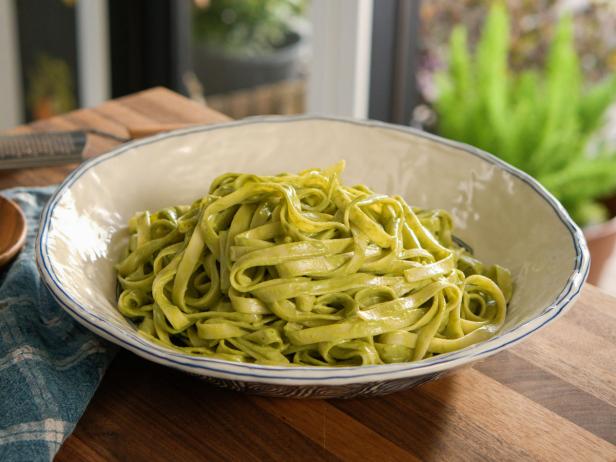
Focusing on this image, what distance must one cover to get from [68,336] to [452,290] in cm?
49

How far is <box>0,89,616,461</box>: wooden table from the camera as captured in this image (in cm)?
99

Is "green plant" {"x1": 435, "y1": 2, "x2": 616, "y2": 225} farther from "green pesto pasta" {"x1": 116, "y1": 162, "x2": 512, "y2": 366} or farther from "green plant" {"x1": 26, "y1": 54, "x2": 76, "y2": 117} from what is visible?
"green plant" {"x1": 26, "y1": 54, "x2": 76, "y2": 117}

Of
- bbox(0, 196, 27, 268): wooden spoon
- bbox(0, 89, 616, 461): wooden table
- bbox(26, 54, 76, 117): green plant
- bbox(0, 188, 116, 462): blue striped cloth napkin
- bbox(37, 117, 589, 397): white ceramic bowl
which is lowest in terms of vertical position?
bbox(26, 54, 76, 117): green plant

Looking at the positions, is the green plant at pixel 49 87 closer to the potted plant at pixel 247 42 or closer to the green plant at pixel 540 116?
the potted plant at pixel 247 42

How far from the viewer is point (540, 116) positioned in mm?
2395

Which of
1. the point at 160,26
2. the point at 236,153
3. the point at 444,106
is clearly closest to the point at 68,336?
the point at 236,153

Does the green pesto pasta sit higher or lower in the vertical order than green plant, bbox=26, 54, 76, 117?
higher

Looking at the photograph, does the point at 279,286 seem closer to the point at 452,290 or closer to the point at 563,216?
the point at 452,290

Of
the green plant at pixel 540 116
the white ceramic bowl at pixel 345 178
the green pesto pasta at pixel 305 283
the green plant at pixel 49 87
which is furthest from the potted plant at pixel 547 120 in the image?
the green plant at pixel 49 87

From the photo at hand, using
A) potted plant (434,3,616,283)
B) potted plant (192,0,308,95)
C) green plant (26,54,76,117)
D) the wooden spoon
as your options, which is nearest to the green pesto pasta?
the wooden spoon

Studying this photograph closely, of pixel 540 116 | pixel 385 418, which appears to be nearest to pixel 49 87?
pixel 540 116

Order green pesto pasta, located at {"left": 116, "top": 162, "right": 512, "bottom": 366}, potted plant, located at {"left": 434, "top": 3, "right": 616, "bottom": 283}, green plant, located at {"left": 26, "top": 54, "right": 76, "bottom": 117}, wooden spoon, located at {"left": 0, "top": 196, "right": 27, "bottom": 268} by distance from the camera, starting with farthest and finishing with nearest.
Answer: green plant, located at {"left": 26, "top": 54, "right": 76, "bottom": 117}
potted plant, located at {"left": 434, "top": 3, "right": 616, "bottom": 283}
wooden spoon, located at {"left": 0, "top": 196, "right": 27, "bottom": 268}
green pesto pasta, located at {"left": 116, "top": 162, "right": 512, "bottom": 366}

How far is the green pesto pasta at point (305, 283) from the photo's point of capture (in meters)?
1.05

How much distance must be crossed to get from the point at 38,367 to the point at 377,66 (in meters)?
2.04
